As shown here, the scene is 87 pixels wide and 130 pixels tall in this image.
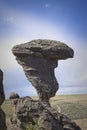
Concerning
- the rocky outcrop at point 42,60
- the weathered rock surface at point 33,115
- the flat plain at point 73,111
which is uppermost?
the rocky outcrop at point 42,60

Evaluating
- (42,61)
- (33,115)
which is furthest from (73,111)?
(33,115)

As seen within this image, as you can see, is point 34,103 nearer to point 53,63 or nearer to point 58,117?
point 58,117

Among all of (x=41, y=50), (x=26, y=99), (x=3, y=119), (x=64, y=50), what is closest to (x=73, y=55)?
(x=64, y=50)

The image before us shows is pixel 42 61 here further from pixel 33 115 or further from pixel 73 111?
pixel 73 111

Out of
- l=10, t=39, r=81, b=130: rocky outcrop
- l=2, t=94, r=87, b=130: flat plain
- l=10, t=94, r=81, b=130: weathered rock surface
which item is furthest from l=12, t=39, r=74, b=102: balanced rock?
l=2, t=94, r=87, b=130: flat plain

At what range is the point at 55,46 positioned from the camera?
44.6 meters

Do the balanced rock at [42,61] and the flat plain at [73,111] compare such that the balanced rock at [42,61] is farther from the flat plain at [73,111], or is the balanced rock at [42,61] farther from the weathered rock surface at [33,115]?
the flat plain at [73,111]

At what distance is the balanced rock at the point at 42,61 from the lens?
44250 mm

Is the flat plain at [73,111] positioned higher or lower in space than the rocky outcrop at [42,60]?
lower

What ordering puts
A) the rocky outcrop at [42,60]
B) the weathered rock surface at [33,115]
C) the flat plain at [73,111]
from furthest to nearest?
the flat plain at [73,111] → the rocky outcrop at [42,60] → the weathered rock surface at [33,115]

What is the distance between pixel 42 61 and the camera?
45.0 metres

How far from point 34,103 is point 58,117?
3.37 metres

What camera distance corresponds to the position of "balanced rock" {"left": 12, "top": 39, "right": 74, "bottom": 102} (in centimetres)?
4425

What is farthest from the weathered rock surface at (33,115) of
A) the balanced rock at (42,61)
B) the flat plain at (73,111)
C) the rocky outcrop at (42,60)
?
the balanced rock at (42,61)
